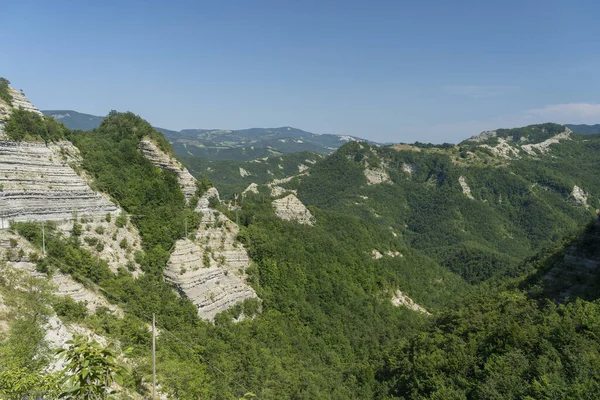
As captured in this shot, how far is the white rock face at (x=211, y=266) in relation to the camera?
42.9 metres

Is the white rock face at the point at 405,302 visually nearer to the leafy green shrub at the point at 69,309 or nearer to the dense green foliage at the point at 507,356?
the dense green foliage at the point at 507,356

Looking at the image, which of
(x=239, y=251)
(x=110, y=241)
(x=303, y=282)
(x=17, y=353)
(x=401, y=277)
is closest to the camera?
(x=17, y=353)

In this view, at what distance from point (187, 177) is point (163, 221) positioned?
1066 cm

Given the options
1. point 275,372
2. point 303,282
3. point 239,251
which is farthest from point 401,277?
point 275,372

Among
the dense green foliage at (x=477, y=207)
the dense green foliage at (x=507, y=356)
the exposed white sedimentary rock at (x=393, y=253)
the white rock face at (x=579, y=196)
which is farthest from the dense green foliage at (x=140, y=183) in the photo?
the white rock face at (x=579, y=196)

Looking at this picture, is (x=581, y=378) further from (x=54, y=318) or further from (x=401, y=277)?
Answer: (x=401, y=277)

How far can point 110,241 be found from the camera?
4072cm

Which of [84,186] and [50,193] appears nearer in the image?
[50,193]

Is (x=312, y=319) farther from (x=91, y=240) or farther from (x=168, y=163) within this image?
(x=91, y=240)

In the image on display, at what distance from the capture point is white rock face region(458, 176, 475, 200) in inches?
7338

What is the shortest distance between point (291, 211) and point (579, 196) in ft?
563

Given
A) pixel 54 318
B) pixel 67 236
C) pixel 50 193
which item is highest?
pixel 50 193

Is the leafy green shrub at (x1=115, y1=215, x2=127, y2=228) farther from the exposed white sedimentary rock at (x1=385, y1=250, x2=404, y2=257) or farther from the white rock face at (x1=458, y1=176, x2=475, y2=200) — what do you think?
the white rock face at (x1=458, y1=176, x2=475, y2=200)

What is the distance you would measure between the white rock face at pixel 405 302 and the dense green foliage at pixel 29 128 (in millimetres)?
64074
